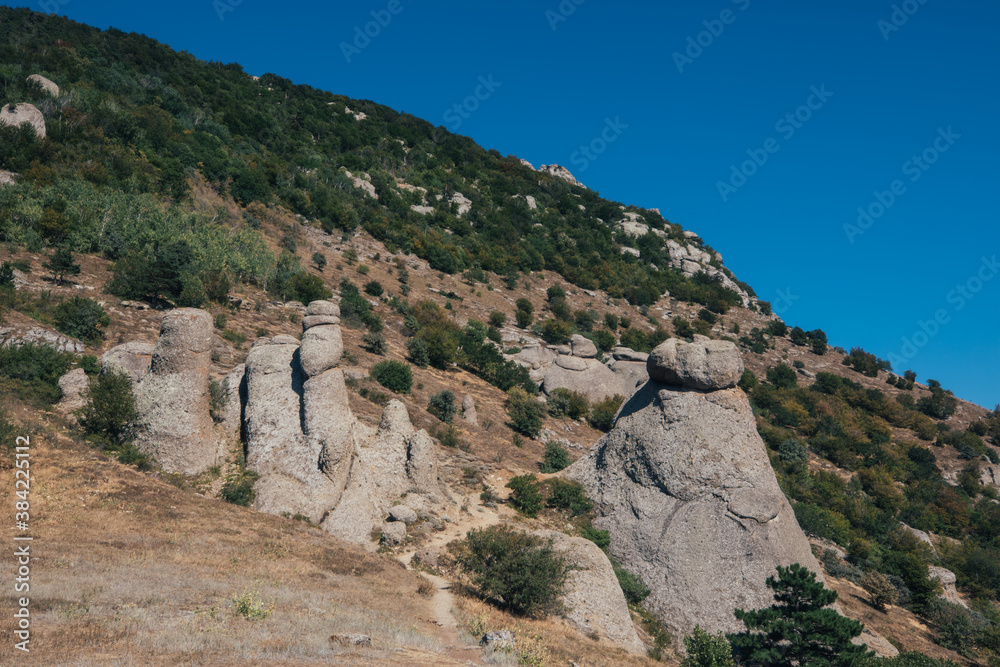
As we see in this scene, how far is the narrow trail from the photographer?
9023mm

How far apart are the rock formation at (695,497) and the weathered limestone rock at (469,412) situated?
20.6 ft

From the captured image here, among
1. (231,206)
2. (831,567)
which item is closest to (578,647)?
(831,567)

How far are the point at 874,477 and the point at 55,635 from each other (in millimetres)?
37339

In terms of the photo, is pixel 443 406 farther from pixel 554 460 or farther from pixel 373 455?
pixel 373 455

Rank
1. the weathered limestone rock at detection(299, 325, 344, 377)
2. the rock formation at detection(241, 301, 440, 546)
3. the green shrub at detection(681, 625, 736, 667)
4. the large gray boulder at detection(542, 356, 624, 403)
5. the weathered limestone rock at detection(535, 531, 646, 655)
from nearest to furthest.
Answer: the green shrub at detection(681, 625, 736, 667) < the weathered limestone rock at detection(535, 531, 646, 655) < the rock formation at detection(241, 301, 440, 546) < the weathered limestone rock at detection(299, 325, 344, 377) < the large gray boulder at detection(542, 356, 624, 403)

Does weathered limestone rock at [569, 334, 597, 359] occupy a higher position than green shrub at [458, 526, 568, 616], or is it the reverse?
weathered limestone rock at [569, 334, 597, 359]

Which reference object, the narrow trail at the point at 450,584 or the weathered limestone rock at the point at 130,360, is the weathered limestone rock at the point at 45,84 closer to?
the weathered limestone rock at the point at 130,360

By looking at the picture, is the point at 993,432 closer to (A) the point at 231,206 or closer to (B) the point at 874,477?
(B) the point at 874,477

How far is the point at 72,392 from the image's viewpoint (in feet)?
48.9

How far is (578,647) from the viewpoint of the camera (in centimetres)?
1084

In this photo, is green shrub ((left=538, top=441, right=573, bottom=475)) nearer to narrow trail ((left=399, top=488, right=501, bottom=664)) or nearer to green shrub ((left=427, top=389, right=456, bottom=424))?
green shrub ((left=427, top=389, right=456, bottom=424))

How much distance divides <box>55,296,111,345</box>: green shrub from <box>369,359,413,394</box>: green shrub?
9124 mm

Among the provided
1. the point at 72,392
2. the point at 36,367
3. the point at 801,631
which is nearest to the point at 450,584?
the point at 801,631

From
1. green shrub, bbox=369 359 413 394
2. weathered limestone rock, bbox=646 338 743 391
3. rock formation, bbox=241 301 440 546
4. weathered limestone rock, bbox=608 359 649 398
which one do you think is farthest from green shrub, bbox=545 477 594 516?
weathered limestone rock, bbox=608 359 649 398
